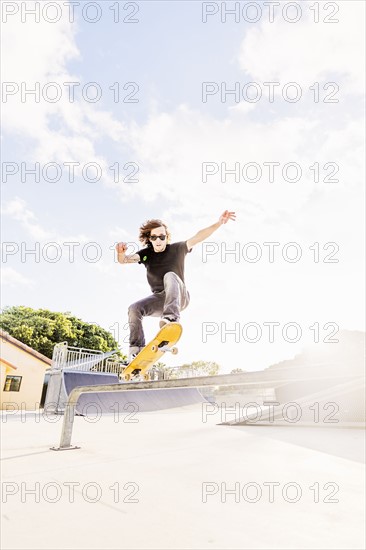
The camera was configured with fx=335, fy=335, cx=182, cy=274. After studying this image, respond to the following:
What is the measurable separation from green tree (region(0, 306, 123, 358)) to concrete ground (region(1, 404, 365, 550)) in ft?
88.0

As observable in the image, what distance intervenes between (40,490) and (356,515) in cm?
216

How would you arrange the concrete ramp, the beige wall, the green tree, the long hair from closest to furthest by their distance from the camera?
1. the long hair
2. the concrete ramp
3. the beige wall
4. the green tree

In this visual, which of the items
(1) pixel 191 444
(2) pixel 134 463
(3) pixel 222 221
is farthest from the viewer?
(1) pixel 191 444

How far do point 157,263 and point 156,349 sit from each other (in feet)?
1.88

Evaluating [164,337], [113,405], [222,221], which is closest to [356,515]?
[164,337]

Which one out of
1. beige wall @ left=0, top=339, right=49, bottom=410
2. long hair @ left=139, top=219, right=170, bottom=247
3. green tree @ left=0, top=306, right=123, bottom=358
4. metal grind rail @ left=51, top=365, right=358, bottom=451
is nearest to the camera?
metal grind rail @ left=51, top=365, right=358, bottom=451

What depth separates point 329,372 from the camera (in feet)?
5.45

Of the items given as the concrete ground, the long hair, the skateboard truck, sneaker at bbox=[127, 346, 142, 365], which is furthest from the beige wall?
the skateboard truck

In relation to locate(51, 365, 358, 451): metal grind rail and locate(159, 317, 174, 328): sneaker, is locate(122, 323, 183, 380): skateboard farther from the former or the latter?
locate(51, 365, 358, 451): metal grind rail

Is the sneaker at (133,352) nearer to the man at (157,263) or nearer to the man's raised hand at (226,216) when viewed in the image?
the man at (157,263)

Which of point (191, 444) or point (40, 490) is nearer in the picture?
point (40, 490)

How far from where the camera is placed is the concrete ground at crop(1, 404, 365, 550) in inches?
67.2

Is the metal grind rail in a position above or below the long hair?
below

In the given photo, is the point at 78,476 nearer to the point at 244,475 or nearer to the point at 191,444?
the point at 244,475
